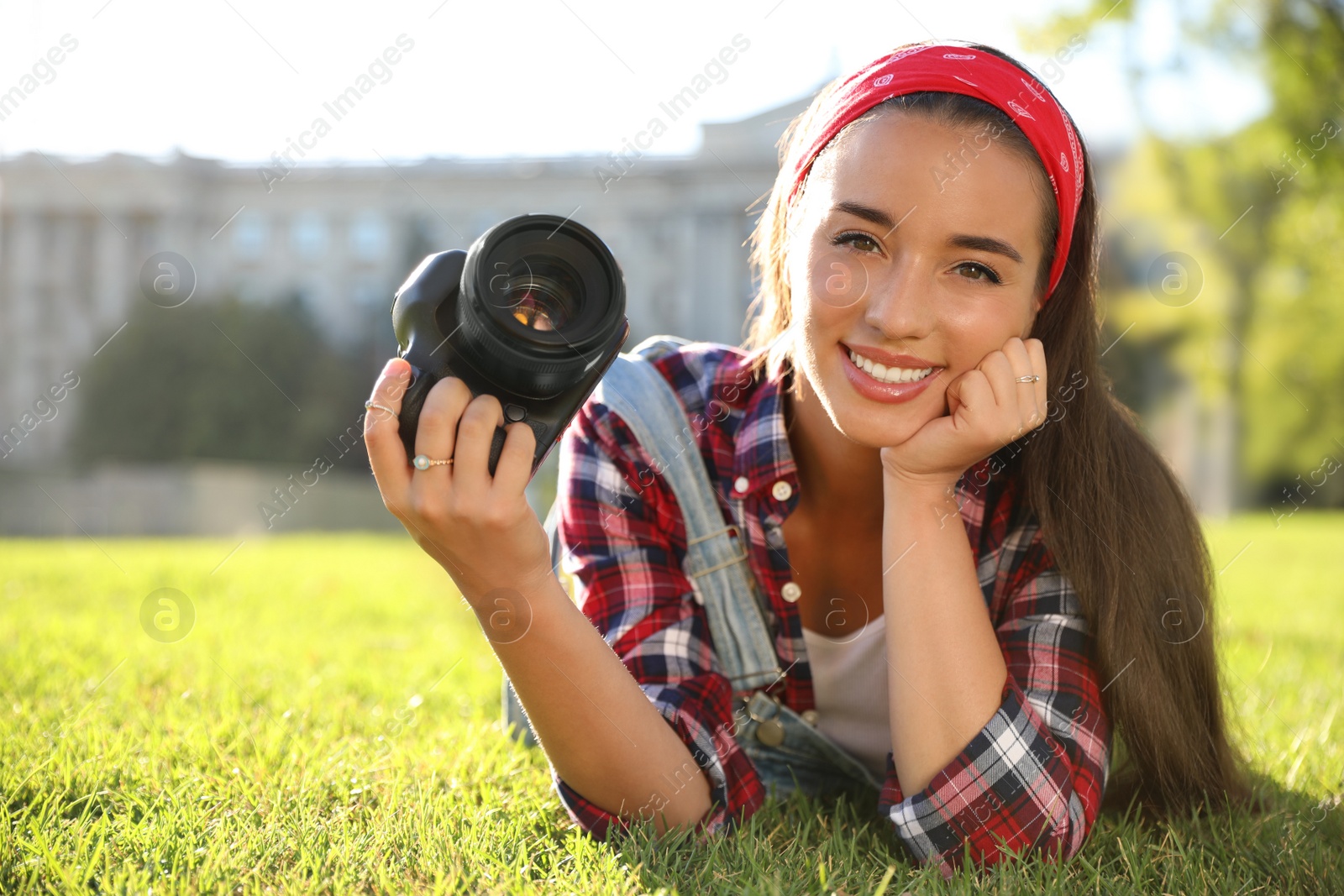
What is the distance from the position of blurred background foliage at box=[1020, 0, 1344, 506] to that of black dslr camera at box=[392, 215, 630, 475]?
327 cm

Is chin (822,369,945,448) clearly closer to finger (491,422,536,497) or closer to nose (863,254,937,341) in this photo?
nose (863,254,937,341)

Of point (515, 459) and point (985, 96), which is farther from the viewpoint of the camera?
point (985, 96)

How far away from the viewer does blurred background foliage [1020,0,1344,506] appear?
8.21 metres

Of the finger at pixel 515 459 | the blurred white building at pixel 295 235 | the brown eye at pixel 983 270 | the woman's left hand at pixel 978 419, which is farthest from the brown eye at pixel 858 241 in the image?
the blurred white building at pixel 295 235

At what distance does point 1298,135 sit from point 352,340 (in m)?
29.7

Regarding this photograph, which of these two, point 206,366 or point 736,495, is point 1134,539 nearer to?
point 736,495

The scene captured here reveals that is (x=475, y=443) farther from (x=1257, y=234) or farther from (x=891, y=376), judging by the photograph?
(x=1257, y=234)

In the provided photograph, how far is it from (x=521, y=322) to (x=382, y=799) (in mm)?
833

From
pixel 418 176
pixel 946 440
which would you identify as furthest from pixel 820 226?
pixel 418 176

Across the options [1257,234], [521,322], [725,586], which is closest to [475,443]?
[521,322]

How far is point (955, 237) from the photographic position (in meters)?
1.57

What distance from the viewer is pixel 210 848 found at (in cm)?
144

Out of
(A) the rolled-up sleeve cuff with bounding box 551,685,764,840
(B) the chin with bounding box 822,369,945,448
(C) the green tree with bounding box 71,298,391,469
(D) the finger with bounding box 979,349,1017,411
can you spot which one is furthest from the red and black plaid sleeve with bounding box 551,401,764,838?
(C) the green tree with bounding box 71,298,391,469

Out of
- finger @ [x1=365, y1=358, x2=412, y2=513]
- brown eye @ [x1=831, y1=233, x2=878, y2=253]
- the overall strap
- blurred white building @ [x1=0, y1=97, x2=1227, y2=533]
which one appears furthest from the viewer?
blurred white building @ [x1=0, y1=97, x2=1227, y2=533]
